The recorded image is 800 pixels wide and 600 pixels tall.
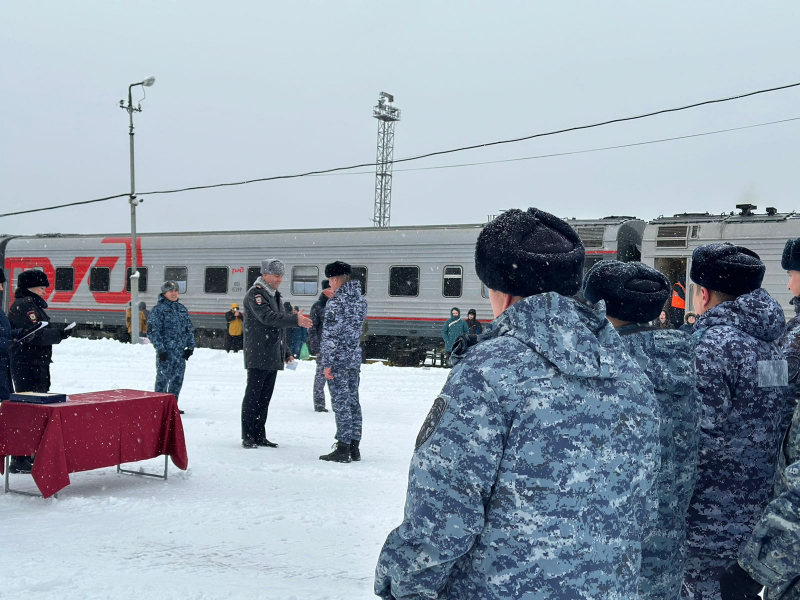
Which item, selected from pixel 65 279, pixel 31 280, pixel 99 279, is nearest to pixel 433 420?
pixel 31 280

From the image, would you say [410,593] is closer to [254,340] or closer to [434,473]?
[434,473]

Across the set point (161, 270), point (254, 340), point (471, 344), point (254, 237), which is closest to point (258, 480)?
point (254, 340)

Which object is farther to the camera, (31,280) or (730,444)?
(31,280)

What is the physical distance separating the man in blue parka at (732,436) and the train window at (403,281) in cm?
1617

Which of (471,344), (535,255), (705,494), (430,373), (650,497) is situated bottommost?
(430,373)

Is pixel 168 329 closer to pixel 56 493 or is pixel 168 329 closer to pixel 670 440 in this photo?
pixel 56 493

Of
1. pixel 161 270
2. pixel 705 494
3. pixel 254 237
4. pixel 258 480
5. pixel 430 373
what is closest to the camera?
pixel 705 494

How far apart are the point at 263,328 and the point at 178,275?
15.4 m

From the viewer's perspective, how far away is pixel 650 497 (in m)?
2.01

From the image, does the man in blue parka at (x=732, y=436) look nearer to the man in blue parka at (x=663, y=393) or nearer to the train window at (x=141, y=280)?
the man in blue parka at (x=663, y=393)

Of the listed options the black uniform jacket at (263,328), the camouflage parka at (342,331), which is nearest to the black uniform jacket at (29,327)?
the black uniform jacket at (263,328)

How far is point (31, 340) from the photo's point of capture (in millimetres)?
6891

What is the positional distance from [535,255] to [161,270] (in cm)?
2206

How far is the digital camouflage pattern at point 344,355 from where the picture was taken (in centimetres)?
744
